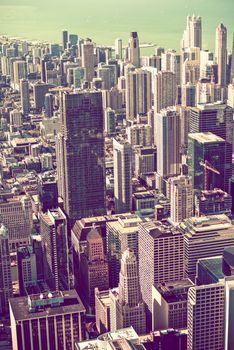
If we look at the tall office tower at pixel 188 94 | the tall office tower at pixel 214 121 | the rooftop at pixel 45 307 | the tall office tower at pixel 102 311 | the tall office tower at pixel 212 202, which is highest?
the tall office tower at pixel 188 94

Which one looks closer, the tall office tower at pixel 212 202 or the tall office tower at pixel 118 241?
the tall office tower at pixel 118 241

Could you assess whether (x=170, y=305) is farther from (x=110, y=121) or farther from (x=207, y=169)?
(x=110, y=121)

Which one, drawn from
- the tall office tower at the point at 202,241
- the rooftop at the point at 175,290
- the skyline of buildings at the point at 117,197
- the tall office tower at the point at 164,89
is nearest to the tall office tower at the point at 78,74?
the skyline of buildings at the point at 117,197

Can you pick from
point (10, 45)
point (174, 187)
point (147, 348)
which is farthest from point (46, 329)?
point (10, 45)

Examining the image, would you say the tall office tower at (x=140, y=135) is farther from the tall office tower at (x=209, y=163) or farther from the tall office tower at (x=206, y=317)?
the tall office tower at (x=206, y=317)

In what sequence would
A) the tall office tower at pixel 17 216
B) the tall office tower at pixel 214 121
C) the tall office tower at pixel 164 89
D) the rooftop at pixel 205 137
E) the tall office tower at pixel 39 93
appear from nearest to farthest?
the tall office tower at pixel 17 216
the rooftop at pixel 205 137
the tall office tower at pixel 214 121
the tall office tower at pixel 164 89
the tall office tower at pixel 39 93

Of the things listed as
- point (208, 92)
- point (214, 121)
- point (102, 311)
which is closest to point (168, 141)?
point (214, 121)

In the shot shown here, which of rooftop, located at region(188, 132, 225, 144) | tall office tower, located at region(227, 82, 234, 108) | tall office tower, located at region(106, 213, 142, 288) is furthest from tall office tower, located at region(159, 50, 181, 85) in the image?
tall office tower, located at region(106, 213, 142, 288)
